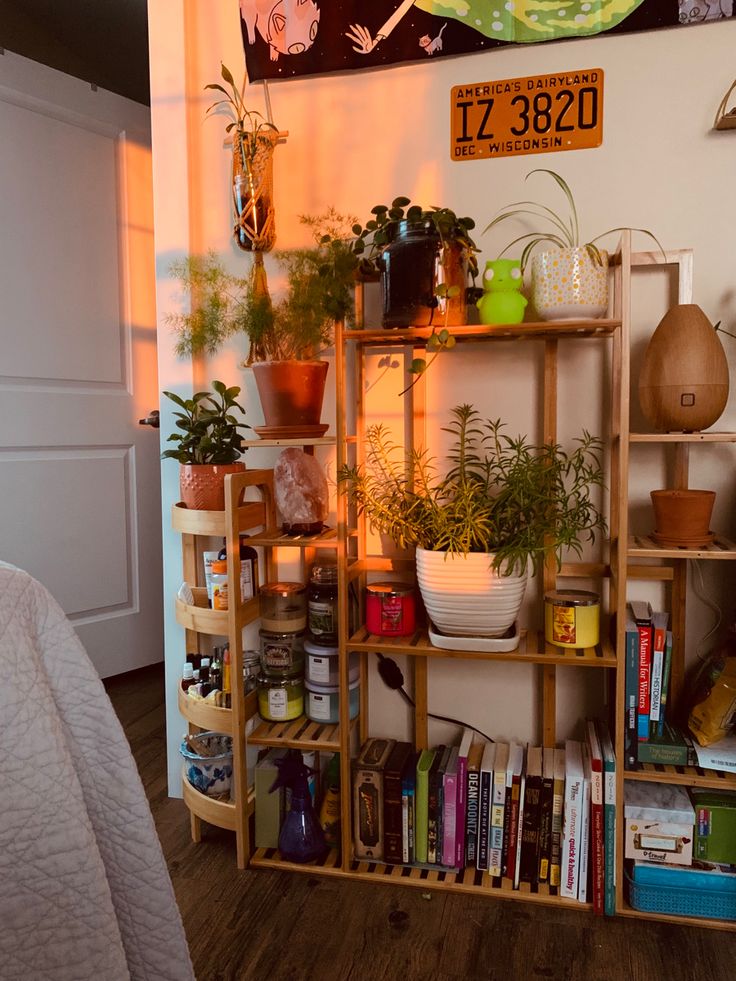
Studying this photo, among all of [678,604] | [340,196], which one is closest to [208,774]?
[678,604]

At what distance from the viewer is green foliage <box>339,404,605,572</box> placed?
1.59 meters

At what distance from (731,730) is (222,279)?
5.17 feet

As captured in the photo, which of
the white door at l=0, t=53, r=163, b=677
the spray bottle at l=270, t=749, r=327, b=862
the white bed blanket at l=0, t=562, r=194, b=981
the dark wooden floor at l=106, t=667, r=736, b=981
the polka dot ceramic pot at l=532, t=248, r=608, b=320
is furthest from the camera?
the white door at l=0, t=53, r=163, b=677

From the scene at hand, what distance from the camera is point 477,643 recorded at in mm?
1610

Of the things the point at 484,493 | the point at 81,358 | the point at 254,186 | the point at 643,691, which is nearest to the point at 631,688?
the point at 643,691

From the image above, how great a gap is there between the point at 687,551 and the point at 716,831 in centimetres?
58

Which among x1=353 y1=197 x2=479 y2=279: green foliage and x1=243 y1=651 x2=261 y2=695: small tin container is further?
x1=243 y1=651 x2=261 y2=695: small tin container

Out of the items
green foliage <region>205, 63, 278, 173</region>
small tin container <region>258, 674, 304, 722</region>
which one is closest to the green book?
→ small tin container <region>258, 674, 304, 722</region>

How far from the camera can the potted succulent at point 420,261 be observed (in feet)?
5.15

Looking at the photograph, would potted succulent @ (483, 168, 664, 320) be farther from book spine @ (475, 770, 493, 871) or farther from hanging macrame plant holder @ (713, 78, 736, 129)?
book spine @ (475, 770, 493, 871)

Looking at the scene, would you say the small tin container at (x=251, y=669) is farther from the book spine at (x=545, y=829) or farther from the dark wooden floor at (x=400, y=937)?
the book spine at (x=545, y=829)

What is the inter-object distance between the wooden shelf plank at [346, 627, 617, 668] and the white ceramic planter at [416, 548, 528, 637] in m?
0.05

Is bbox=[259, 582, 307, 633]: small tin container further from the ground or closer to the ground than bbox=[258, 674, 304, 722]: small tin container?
further from the ground

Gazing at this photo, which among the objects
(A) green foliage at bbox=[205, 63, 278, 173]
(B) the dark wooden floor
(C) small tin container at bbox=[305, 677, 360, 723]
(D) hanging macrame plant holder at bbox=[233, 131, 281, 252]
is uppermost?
(A) green foliage at bbox=[205, 63, 278, 173]
